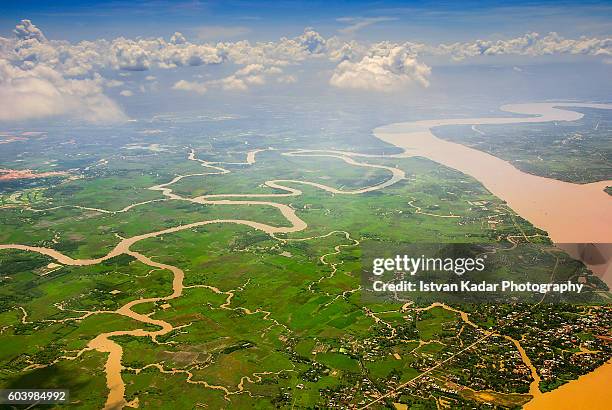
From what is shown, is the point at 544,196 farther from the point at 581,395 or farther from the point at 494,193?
the point at 581,395

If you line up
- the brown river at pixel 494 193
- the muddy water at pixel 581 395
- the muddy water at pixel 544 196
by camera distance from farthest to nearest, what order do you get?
the muddy water at pixel 544 196 → the brown river at pixel 494 193 → the muddy water at pixel 581 395

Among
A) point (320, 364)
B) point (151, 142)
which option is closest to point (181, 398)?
point (320, 364)

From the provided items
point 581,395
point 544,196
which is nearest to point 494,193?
point 544,196

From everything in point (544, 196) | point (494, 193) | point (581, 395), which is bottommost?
point (581, 395)

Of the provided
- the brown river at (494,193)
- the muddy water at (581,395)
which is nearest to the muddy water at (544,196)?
the brown river at (494,193)

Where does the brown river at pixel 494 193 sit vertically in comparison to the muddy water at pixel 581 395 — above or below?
above

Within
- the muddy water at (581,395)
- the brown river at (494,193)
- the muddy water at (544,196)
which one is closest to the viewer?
the muddy water at (581,395)

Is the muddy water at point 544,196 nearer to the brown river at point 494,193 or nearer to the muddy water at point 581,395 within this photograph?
the brown river at point 494,193

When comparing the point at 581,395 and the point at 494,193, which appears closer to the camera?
the point at 581,395

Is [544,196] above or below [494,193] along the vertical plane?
above

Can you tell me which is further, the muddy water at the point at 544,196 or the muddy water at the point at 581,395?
the muddy water at the point at 544,196

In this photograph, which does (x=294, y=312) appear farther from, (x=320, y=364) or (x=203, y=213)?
(x=203, y=213)
